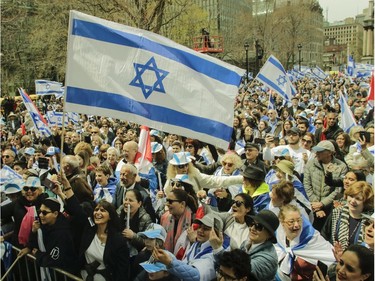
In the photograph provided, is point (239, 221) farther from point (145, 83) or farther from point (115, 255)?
point (145, 83)

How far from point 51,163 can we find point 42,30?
34.6 meters

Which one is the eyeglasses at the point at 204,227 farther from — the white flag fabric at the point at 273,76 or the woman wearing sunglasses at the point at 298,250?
the white flag fabric at the point at 273,76

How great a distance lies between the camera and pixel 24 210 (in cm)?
531

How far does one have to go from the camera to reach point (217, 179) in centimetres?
615

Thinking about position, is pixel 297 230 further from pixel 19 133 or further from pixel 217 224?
pixel 19 133

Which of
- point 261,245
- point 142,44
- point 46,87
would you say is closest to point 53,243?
point 261,245

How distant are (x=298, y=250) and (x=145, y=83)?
7.26 feet

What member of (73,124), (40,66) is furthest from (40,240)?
(40,66)

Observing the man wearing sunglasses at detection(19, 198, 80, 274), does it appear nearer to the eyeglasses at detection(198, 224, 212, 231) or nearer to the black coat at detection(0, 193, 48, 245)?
the black coat at detection(0, 193, 48, 245)

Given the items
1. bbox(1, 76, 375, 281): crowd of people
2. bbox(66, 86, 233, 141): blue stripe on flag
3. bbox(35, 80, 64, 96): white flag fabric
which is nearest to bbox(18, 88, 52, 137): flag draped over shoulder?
bbox(1, 76, 375, 281): crowd of people

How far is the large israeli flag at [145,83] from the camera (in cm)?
471

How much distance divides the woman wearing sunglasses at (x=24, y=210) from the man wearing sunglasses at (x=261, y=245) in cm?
232

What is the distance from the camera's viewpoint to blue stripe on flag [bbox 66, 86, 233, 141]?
4.74 meters

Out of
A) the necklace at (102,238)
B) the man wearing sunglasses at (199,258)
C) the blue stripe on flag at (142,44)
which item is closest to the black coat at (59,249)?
the necklace at (102,238)
